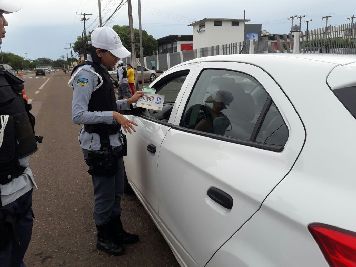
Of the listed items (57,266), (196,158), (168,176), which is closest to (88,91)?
Result: (168,176)

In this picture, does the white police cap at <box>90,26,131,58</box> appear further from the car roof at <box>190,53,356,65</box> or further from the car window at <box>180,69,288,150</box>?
the car roof at <box>190,53,356,65</box>

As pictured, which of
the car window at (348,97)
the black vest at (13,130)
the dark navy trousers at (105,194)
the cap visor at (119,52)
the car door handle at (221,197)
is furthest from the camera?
the dark navy trousers at (105,194)

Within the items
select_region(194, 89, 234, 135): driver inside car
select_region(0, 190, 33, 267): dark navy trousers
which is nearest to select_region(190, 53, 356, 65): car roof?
select_region(194, 89, 234, 135): driver inside car

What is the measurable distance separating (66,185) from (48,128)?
5.16m

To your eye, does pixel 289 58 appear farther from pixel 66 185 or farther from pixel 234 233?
pixel 66 185

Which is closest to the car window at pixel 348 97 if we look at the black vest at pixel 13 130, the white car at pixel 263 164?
the white car at pixel 263 164

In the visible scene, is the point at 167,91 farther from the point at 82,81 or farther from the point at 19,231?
the point at 19,231

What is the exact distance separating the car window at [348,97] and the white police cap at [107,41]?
1865mm

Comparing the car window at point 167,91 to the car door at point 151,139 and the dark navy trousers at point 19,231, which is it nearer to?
the car door at point 151,139

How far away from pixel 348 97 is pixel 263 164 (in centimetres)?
45

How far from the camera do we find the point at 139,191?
368 cm

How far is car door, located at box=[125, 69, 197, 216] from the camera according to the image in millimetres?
3039

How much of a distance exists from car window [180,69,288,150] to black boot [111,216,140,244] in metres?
1.24

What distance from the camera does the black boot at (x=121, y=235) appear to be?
3.54 meters
